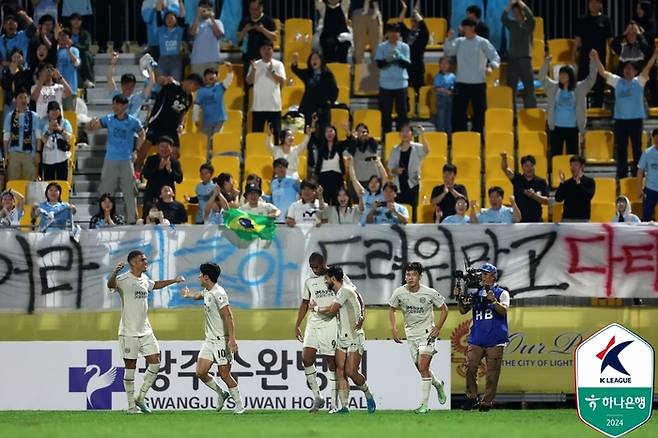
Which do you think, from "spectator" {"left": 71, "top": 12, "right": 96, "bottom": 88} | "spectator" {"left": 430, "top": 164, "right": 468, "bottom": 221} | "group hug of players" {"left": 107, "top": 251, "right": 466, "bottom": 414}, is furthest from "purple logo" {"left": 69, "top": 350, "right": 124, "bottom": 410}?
"spectator" {"left": 71, "top": 12, "right": 96, "bottom": 88}

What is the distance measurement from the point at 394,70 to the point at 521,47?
7.74 feet

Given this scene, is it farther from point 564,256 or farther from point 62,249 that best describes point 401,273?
point 62,249

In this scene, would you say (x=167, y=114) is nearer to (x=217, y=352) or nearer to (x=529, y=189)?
(x=529, y=189)

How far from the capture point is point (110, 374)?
2192 cm

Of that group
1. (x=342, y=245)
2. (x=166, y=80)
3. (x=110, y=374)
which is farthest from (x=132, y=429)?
(x=166, y=80)

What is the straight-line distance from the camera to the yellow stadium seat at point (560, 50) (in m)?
29.6

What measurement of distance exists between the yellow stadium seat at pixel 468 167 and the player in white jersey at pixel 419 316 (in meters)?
5.48

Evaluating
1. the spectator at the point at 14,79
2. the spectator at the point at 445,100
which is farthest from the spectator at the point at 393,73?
the spectator at the point at 14,79

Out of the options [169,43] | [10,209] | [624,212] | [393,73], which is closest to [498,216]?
[624,212]

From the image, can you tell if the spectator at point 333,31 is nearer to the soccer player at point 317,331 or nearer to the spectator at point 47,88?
the spectator at point 47,88

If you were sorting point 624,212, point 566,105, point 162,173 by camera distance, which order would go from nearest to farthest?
point 624,212
point 162,173
point 566,105

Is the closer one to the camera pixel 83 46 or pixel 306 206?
pixel 306 206

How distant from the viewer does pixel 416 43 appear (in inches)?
1112

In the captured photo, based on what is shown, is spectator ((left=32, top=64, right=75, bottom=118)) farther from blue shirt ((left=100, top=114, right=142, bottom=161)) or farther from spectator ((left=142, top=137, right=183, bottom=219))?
spectator ((left=142, top=137, right=183, bottom=219))
